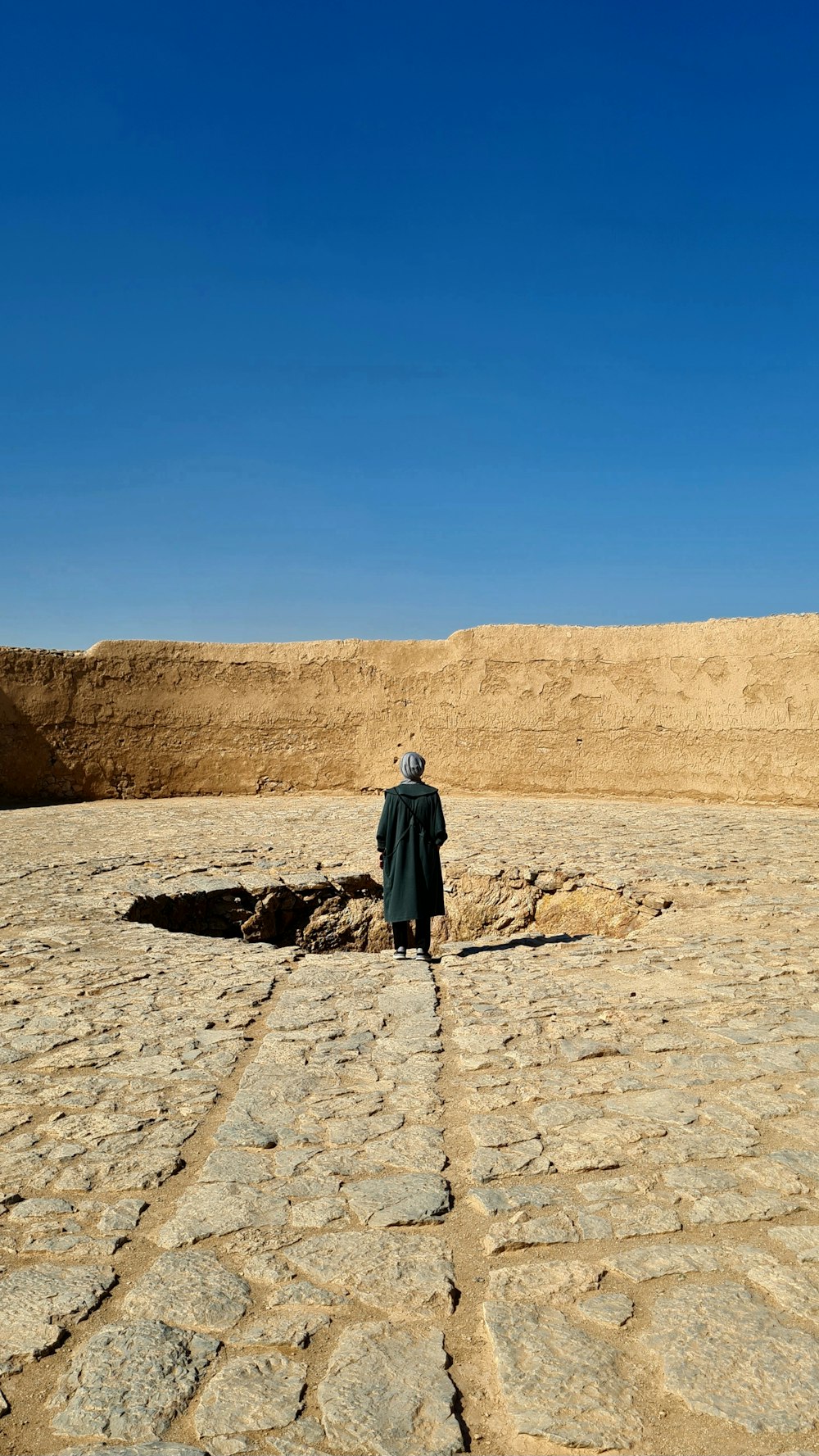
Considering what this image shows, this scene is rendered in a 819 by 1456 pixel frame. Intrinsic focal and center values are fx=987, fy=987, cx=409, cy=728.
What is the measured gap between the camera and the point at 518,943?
6676 millimetres

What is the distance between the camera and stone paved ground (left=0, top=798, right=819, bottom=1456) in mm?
2008

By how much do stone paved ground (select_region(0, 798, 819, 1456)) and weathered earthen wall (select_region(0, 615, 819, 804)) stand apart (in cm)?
900

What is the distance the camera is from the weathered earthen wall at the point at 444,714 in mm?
14352

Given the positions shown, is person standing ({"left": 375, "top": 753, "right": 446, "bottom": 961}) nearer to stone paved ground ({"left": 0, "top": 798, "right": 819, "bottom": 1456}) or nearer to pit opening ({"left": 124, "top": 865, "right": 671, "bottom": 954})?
stone paved ground ({"left": 0, "top": 798, "right": 819, "bottom": 1456})

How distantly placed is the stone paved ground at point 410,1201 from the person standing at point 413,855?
470 mm

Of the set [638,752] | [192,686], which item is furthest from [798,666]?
[192,686]

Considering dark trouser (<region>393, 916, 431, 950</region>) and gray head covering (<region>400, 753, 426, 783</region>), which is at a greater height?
gray head covering (<region>400, 753, 426, 783</region>)

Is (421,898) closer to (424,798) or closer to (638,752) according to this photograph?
(424,798)

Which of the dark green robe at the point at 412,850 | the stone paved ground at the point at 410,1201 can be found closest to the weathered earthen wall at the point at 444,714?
the stone paved ground at the point at 410,1201

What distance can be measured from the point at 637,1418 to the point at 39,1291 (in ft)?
4.63

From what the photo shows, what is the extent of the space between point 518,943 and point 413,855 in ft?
3.44

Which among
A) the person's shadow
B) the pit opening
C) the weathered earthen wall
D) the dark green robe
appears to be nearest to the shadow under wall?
the weathered earthen wall

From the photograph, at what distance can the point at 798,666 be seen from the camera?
1412 centimetres

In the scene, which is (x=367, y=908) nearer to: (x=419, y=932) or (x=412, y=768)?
(x=419, y=932)
